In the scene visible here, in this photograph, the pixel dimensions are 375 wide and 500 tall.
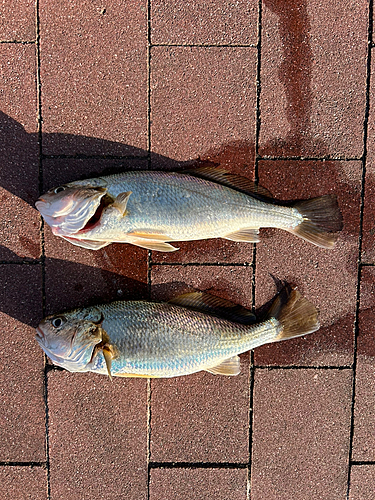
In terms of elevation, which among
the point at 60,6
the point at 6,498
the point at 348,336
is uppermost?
the point at 60,6

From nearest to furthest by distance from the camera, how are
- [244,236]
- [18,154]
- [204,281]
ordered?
1. [244,236]
2. [18,154]
3. [204,281]

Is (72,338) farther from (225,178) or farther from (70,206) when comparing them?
(225,178)

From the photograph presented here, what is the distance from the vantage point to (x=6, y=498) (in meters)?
3.68

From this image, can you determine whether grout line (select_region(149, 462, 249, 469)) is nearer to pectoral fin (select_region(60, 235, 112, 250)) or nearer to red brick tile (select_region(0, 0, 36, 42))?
pectoral fin (select_region(60, 235, 112, 250))

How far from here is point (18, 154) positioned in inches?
138

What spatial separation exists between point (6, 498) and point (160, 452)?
1.66m

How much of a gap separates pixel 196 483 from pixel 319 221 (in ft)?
9.66

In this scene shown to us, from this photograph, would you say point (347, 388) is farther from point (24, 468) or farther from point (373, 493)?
point (24, 468)

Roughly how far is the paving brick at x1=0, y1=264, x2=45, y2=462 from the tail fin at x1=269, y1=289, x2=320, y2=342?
2.37m

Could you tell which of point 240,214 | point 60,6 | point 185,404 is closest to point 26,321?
point 185,404

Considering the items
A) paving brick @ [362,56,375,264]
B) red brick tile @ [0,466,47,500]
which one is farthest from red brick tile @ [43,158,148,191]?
red brick tile @ [0,466,47,500]

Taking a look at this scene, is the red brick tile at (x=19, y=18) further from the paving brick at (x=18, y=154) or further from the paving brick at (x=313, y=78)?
the paving brick at (x=313, y=78)

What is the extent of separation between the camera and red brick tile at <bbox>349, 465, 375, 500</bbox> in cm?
371

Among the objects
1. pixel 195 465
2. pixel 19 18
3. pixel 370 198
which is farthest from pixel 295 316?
pixel 19 18
